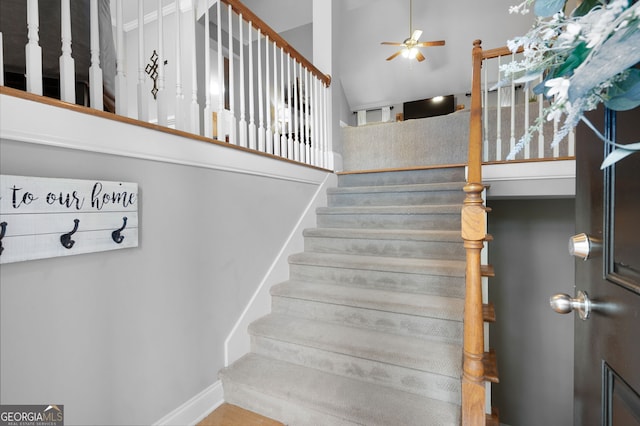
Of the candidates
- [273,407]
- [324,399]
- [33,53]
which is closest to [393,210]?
[324,399]

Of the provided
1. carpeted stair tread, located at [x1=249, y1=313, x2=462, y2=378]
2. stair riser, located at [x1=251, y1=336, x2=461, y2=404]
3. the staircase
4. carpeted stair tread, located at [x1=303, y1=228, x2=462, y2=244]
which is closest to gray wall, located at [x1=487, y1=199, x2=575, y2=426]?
the staircase

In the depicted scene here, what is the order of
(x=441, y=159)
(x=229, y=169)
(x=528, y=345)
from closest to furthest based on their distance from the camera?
1. (x=229, y=169)
2. (x=528, y=345)
3. (x=441, y=159)

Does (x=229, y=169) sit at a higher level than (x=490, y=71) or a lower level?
lower

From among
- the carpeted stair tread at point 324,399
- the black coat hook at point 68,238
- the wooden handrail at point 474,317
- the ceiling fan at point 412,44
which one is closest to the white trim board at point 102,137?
the black coat hook at point 68,238

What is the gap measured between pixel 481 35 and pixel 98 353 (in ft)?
19.2

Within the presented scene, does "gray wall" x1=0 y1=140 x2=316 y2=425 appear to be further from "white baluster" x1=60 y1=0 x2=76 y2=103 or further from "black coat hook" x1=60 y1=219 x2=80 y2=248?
"white baluster" x1=60 y1=0 x2=76 y2=103

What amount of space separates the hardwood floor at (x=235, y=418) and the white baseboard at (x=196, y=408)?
0.10ft

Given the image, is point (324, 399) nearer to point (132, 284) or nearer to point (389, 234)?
point (132, 284)

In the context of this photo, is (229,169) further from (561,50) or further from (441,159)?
(441,159)

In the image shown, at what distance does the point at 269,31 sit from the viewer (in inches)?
81.0

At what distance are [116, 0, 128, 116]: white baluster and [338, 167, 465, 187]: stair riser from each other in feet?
6.72

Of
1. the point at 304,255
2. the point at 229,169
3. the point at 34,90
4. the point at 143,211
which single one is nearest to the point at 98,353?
the point at 143,211

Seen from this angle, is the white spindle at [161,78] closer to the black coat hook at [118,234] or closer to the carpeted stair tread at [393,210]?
the black coat hook at [118,234]

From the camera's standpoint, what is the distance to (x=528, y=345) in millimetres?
3125
